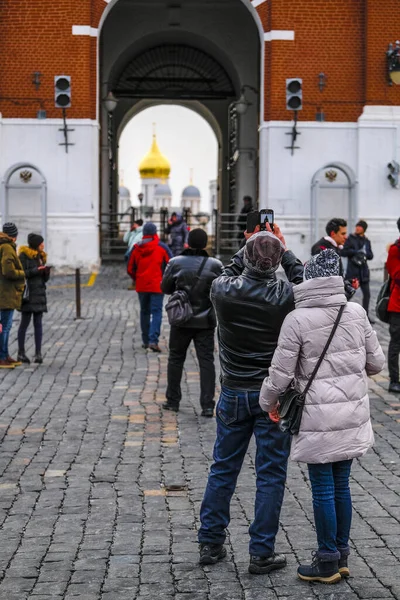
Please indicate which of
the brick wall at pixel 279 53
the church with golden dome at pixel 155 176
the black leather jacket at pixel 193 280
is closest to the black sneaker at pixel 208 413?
the black leather jacket at pixel 193 280

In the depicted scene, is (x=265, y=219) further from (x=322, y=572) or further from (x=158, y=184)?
(x=158, y=184)

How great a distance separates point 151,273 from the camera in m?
14.0

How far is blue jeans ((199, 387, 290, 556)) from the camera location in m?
5.53

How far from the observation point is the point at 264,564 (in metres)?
5.48

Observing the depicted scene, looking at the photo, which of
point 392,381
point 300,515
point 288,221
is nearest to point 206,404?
point 392,381

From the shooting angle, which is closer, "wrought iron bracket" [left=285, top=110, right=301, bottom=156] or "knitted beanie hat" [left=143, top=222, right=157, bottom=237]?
"knitted beanie hat" [left=143, top=222, right=157, bottom=237]

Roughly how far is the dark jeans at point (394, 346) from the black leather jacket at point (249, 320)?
553 cm

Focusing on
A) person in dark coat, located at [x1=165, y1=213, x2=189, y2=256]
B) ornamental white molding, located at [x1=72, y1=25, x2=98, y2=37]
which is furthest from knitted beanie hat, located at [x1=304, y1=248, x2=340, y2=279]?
ornamental white molding, located at [x1=72, y1=25, x2=98, y2=37]

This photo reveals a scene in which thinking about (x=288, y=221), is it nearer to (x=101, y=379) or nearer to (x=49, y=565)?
(x=101, y=379)

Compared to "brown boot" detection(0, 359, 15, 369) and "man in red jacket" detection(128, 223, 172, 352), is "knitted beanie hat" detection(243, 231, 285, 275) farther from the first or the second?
"man in red jacket" detection(128, 223, 172, 352)

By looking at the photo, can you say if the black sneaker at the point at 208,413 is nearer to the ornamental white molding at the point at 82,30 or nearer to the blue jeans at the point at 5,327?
the blue jeans at the point at 5,327

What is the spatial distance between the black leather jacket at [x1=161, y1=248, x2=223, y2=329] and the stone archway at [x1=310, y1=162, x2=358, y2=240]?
15081 mm

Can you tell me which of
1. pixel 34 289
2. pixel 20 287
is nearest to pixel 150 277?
pixel 34 289

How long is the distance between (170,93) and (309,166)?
10.1m
